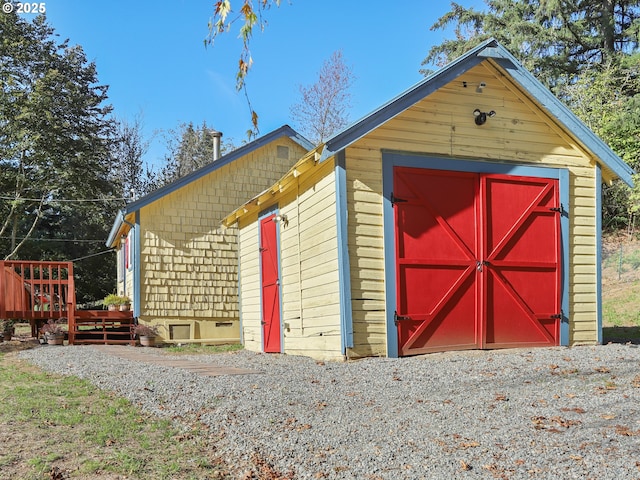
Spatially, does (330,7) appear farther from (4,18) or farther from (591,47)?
(4,18)

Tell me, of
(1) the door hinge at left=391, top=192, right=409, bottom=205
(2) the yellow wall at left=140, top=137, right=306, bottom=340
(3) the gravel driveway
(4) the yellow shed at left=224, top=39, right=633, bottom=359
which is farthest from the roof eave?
(1) the door hinge at left=391, top=192, right=409, bottom=205

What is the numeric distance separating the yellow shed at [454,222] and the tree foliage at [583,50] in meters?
13.6

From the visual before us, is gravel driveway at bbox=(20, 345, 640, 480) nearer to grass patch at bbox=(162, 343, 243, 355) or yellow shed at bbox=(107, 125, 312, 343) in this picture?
grass patch at bbox=(162, 343, 243, 355)

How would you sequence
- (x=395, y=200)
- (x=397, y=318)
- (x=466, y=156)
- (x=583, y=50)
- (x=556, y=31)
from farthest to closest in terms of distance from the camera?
(x=583, y=50), (x=556, y=31), (x=466, y=156), (x=395, y=200), (x=397, y=318)

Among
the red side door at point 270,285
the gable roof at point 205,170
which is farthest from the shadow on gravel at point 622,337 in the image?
the gable roof at point 205,170

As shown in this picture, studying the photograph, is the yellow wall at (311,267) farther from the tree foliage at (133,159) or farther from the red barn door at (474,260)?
the tree foliage at (133,159)

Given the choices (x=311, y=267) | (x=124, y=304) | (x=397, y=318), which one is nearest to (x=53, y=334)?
(x=124, y=304)

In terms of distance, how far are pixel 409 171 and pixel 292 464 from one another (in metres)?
5.19

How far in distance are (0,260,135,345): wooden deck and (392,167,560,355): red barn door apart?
27.3 ft

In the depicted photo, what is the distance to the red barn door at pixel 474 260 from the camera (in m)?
8.02

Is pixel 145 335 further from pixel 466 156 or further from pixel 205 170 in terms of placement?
pixel 466 156

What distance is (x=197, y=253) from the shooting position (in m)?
14.8

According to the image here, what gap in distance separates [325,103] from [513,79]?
19.5 metres

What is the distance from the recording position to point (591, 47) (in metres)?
25.6
